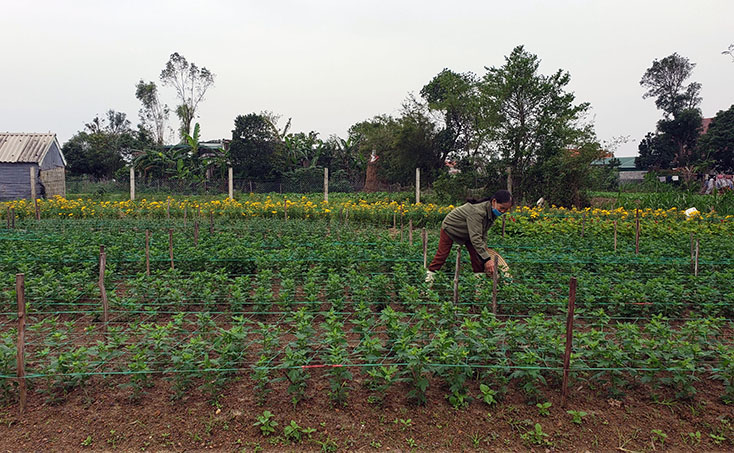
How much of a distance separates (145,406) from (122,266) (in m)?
4.80

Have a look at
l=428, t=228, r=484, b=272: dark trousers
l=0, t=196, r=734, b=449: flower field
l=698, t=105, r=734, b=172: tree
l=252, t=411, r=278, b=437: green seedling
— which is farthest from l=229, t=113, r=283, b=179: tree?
l=698, t=105, r=734, b=172: tree

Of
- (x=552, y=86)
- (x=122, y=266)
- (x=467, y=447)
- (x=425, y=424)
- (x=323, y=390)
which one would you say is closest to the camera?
(x=467, y=447)

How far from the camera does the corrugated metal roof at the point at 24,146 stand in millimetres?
22922

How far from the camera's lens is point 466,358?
4.19 m

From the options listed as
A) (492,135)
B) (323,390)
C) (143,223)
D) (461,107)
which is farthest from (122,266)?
(461,107)

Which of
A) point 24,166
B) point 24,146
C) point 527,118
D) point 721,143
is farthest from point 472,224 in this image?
point 721,143

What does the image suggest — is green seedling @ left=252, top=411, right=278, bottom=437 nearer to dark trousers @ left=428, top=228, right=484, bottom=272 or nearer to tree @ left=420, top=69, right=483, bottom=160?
dark trousers @ left=428, top=228, right=484, bottom=272

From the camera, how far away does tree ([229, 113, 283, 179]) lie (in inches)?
958

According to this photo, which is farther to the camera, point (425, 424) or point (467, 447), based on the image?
point (425, 424)

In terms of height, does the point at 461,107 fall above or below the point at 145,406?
above

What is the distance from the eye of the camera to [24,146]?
23.6 metres

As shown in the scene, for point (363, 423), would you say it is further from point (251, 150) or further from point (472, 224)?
point (251, 150)

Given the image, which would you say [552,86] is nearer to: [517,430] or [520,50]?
[520,50]

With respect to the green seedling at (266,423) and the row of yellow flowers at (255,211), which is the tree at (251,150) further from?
the green seedling at (266,423)
